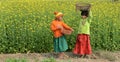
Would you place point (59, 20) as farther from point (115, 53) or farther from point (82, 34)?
point (115, 53)

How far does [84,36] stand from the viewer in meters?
8.32

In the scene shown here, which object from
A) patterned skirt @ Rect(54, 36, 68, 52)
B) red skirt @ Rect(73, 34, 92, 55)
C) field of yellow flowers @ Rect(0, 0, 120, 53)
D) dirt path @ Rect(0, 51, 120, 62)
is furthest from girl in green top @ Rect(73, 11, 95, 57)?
field of yellow flowers @ Rect(0, 0, 120, 53)

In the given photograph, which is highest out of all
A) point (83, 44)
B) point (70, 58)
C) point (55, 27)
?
point (55, 27)

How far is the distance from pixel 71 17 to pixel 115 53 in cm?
142

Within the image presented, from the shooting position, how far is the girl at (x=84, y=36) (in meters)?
8.30

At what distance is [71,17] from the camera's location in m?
9.47

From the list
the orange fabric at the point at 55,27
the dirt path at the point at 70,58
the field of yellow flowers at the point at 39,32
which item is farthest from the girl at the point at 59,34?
the field of yellow flowers at the point at 39,32

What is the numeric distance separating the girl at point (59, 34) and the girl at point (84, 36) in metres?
0.26

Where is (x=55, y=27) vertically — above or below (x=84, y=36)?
above

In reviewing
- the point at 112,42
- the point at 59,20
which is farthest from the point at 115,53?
the point at 59,20

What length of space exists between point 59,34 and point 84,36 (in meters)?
0.55

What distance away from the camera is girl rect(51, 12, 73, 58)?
26.6 feet

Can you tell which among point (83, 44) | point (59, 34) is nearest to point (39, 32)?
point (59, 34)

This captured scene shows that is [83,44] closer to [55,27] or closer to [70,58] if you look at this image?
[70,58]
